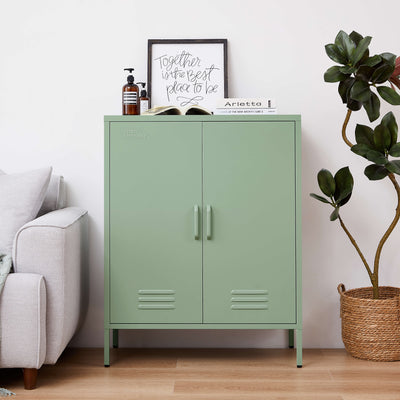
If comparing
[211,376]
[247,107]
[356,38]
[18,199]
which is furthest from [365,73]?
[18,199]

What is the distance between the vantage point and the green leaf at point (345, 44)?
2453mm

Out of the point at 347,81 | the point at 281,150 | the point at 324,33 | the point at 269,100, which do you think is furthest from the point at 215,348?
the point at 324,33

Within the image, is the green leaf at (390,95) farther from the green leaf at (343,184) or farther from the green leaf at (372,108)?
the green leaf at (343,184)

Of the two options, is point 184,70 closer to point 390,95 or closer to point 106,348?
point 390,95

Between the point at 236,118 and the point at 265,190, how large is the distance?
342 millimetres

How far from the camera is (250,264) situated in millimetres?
2541

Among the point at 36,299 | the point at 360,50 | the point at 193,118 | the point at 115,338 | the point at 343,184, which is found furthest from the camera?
the point at 115,338

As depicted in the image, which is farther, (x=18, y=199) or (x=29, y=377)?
(x=18, y=199)

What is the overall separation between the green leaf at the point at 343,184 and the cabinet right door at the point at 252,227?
241 millimetres

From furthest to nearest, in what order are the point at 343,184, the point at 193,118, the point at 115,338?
the point at 115,338 → the point at 343,184 → the point at 193,118

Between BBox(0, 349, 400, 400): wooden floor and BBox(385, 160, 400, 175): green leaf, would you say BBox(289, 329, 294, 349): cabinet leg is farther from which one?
BBox(385, 160, 400, 175): green leaf

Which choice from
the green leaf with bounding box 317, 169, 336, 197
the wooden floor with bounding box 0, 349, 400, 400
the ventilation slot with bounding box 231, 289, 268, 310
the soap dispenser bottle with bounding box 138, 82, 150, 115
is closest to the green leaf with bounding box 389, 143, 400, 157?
the green leaf with bounding box 317, 169, 336, 197

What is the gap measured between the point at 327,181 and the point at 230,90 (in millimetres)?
706

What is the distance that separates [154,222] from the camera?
254cm
